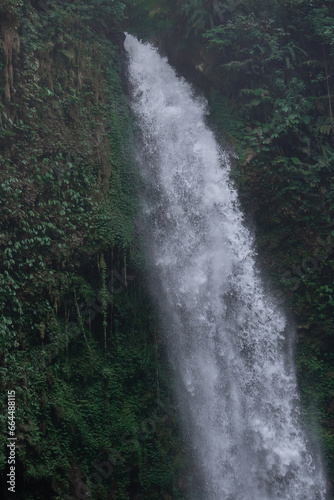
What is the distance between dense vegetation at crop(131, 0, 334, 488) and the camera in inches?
432

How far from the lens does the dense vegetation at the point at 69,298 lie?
8.28m

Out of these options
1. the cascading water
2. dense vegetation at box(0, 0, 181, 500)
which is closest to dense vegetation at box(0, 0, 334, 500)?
dense vegetation at box(0, 0, 181, 500)

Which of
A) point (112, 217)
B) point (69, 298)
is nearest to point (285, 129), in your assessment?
point (112, 217)

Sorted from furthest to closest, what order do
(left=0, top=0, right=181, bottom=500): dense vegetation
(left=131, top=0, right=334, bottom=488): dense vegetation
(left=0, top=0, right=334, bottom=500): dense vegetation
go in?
(left=131, top=0, right=334, bottom=488): dense vegetation, (left=0, top=0, right=334, bottom=500): dense vegetation, (left=0, top=0, right=181, bottom=500): dense vegetation

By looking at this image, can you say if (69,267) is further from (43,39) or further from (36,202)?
(43,39)

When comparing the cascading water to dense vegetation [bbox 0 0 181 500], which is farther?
the cascading water

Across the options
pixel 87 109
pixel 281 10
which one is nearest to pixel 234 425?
pixel 87 109

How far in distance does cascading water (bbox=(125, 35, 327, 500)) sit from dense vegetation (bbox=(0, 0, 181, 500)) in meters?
0.65

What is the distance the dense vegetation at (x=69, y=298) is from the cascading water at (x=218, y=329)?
2.14ft

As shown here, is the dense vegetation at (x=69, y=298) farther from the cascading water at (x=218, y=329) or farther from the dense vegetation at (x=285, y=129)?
the dense vegetation at (x=285, y=129)

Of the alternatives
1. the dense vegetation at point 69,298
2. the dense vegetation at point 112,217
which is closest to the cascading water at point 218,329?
the dense vegetation at point 112,217

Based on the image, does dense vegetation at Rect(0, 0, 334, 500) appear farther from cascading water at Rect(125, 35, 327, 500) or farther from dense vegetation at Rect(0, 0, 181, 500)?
cascading water at Rect(125, 35, 327, 500)

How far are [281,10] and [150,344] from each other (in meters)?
10.8

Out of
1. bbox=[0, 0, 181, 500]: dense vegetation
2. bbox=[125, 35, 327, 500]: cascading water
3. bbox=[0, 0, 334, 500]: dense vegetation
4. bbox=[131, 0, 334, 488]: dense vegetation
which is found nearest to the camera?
bbox=[0, 0, 181, 500]: dense vegetation
